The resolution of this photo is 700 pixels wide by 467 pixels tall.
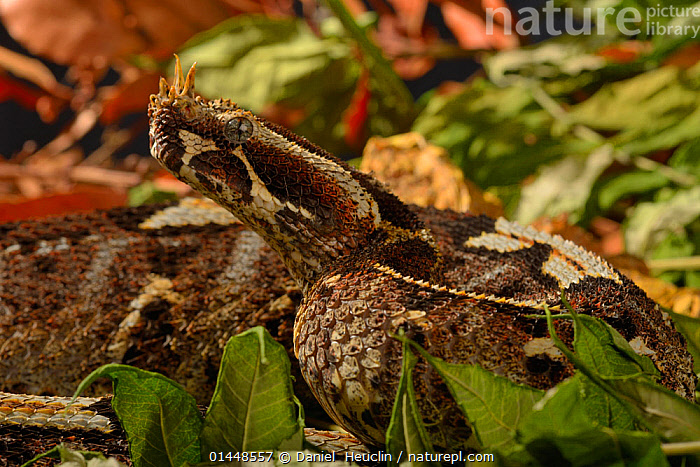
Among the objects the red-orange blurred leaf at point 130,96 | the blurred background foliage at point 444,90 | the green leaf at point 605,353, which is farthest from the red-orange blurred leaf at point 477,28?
the green leaf at point 605,353

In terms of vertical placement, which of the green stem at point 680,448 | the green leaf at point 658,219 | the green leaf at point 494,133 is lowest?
the green stem at point 680,448

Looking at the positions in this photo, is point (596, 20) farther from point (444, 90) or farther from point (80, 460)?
point (80, 460)

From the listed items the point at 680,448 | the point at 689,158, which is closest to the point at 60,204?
the point at 680,448

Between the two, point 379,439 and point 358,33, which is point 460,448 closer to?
point 379,439

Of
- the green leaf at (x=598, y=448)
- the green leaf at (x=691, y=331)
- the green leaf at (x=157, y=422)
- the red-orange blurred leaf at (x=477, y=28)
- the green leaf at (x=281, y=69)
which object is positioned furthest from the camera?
the red-orange blurred leaf at (x=477, y=28)

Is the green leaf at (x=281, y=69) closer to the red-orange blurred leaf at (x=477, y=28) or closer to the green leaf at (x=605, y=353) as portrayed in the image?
the red-orange blurred leaf at (x=477, y=28)

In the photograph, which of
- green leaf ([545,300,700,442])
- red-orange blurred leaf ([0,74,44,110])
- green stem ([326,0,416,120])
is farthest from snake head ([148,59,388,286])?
red-orange blurred leaf ([0,74,44,110])
